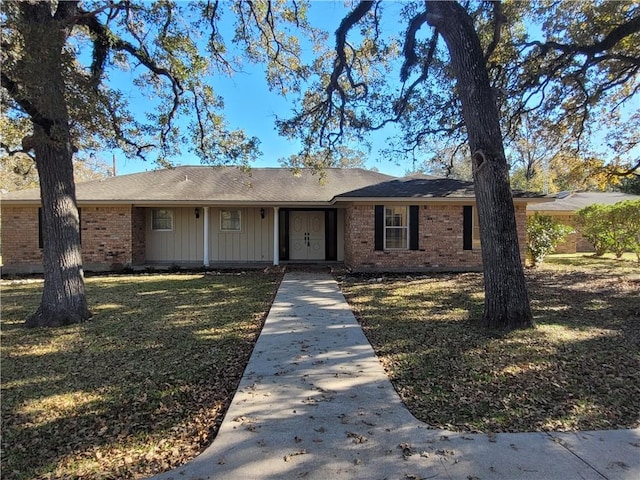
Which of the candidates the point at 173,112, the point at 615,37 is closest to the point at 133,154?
the point at 173,112

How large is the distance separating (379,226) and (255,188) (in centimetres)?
539

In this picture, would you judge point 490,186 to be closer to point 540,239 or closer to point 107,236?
point 540,239

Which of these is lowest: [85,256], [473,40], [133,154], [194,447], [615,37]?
[194,447]

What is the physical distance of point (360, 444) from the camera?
2.87 meters

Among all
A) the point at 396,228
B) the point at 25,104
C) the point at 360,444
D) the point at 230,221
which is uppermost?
the point at 25,104

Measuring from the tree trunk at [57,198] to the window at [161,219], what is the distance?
341 inches

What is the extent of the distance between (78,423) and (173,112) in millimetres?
7995

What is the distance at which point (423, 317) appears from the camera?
6.86 metres

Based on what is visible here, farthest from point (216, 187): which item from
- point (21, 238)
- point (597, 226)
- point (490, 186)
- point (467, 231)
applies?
point (597, 226)

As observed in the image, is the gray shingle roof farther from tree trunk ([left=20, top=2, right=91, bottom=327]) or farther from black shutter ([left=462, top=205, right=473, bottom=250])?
tree trunk ([left=20, top=2, right=91, bottom=327])

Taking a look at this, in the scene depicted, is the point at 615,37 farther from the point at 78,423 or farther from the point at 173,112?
the point at 78,423

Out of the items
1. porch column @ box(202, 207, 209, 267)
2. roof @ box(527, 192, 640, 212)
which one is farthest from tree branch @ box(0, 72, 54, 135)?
roof @ box(527, 192, 640, 212)

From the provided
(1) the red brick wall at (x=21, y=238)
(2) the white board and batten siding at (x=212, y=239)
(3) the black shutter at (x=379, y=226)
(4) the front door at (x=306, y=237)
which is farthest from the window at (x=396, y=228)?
(1) the red brick wall at (x=21, y=238)

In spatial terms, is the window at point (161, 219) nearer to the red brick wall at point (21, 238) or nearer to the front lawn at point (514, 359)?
the red brick wall at point (21, 238)
